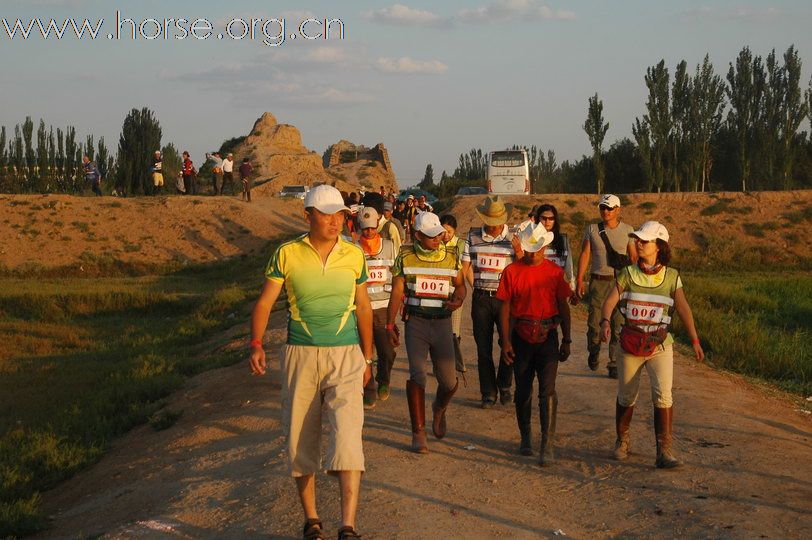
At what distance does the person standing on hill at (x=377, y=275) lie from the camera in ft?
30.0

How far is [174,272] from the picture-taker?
3488cm

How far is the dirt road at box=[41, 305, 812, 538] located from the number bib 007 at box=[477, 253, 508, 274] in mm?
1379

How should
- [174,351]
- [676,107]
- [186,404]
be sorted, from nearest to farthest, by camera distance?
[186,404] → [174,351] → [676,107]

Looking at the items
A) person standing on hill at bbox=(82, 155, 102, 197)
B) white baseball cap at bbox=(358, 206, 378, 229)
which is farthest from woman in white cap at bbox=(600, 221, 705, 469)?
person standing on hill at bbox=(82, 155, 102, 197)

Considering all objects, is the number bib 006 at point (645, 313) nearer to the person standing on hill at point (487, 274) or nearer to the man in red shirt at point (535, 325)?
the man in red shirt at point (535, 325)

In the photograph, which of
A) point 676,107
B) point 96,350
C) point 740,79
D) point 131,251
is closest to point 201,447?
point 96,350

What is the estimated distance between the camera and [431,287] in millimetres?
7754

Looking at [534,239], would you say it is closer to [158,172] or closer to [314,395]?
[314,395]

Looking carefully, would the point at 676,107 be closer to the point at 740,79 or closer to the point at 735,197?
the point at 740,79

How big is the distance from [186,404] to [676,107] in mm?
36669

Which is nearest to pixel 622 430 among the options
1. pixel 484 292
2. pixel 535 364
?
pixel 535 364

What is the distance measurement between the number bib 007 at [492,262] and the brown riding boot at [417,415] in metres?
1.75

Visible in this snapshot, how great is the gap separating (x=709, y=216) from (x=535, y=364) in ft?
99.0

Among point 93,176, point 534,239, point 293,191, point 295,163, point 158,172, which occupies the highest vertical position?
point 295,163
